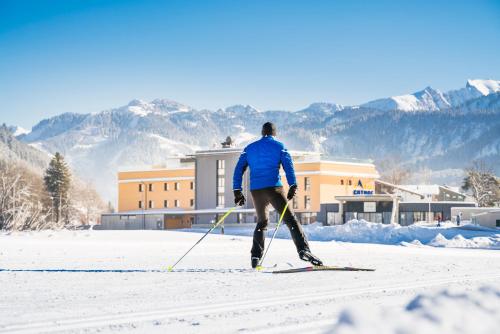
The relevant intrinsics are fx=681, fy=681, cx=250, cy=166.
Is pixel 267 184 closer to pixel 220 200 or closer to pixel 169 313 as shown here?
pixel 169 313

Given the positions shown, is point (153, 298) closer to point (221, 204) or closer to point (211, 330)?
point (211, 330)

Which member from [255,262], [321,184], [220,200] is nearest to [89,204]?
[220,200]

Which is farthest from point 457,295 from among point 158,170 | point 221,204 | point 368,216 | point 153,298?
point 158,170

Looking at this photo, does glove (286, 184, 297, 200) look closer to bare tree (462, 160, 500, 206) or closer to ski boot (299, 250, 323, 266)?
ski boot (299, 250, 323, 266)

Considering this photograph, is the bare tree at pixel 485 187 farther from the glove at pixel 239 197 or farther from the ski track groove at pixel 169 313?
the ski track groove at pixel 169 313

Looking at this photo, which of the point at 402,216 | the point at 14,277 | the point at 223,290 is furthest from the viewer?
the point at 402,216

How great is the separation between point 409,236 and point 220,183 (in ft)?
185

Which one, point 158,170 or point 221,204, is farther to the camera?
point 158,170

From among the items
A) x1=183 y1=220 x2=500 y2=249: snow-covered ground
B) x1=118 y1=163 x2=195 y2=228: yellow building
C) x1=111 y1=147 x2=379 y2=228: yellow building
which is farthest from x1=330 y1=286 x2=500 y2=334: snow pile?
x1=118 y1=163 x2=195 y2=228: yellow building

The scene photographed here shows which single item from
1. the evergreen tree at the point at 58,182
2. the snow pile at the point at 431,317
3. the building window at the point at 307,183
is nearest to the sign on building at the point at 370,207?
the building window at the point at 307,183

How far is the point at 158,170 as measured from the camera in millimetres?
90875

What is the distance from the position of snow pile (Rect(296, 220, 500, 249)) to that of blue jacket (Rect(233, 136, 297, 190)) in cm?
1068

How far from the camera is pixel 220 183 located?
76.9 meters

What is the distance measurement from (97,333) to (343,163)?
76.5 m
